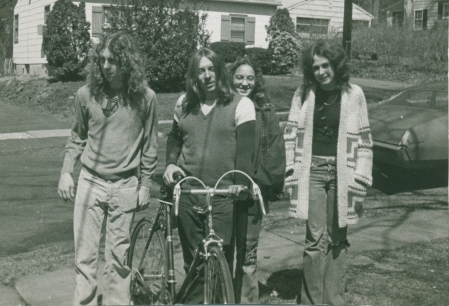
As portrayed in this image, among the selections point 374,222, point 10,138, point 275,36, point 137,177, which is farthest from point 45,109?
point 137,177

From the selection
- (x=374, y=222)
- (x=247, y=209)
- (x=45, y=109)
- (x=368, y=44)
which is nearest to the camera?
(x=247, y=209)

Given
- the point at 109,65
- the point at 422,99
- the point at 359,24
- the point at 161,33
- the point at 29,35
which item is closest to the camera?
the point at 109,65

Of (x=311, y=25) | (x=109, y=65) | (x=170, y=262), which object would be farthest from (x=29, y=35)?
(x=170, y=262)

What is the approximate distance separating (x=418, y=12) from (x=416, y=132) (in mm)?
21206

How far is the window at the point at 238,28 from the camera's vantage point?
2339 cm

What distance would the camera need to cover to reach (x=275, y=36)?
896 inches

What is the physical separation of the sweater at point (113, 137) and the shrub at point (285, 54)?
18.2 metres

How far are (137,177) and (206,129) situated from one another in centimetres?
48

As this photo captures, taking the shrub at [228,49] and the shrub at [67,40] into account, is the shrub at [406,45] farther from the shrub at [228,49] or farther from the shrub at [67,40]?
the shrub at [67,40]

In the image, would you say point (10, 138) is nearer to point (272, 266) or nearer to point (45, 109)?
point (45, 109)

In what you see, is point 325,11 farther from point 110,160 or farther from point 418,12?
point 110,160

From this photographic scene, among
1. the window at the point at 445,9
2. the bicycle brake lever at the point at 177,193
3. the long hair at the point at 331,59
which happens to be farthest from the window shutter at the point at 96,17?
the bicycle brake lever at the point at 177,193

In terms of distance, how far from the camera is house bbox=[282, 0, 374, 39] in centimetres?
2286

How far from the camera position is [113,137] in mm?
3488
